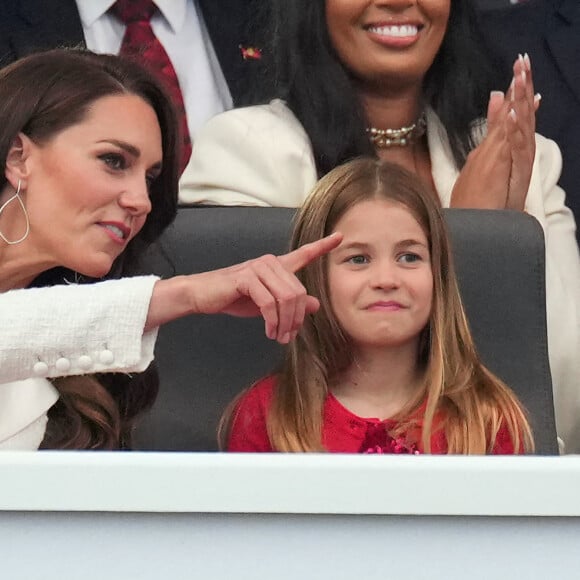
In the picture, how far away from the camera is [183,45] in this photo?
1.62 metres

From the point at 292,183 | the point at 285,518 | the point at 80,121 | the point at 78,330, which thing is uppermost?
the point at 292,183

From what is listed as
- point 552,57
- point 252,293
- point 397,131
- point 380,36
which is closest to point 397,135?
point 397,131

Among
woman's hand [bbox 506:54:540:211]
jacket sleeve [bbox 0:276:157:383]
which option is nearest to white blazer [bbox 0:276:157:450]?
jacket sleeve [bbox 0:276:157:383]

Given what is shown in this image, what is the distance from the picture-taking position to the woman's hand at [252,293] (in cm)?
78

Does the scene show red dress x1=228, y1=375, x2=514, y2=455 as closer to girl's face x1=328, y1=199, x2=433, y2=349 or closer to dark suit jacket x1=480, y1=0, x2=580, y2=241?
girl's face x1=328, y1=199, x2=433, y2=349

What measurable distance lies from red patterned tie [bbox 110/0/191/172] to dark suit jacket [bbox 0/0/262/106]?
0.18 feet

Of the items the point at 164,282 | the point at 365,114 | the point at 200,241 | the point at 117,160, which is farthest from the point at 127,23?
the point at 164,282

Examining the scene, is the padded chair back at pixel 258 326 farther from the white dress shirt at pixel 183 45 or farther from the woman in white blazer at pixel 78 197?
the white dress shirt at pixel 183 45

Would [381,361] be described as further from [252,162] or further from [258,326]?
[252,162]

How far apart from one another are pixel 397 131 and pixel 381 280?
1.22ft

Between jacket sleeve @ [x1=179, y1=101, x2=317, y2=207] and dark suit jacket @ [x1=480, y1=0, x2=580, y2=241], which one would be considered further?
dark suit jacket @ [x1=480, y1=0, x2=580, y2=241]

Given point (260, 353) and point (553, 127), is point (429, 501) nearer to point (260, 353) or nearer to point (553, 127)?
point (260, 353)

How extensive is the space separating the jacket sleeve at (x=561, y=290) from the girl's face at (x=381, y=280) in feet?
0.95

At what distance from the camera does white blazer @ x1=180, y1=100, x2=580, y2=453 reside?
1342mm
